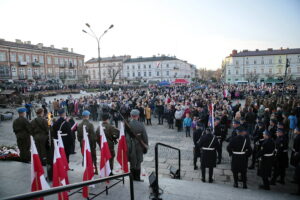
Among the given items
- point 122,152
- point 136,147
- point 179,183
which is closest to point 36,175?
point 122,152

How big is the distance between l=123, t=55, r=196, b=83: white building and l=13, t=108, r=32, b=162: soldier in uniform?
7931cm

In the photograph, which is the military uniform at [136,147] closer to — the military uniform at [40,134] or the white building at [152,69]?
the military uniform at [40,134]

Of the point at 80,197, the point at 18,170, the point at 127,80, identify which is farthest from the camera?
the point at 127,80

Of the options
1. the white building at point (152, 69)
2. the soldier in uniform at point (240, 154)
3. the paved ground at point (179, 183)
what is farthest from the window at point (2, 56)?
the soldier in uniform at point (240, 154)

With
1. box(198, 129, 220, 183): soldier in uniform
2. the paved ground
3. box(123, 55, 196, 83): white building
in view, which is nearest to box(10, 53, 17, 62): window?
box(123, 55, 196, 83): white building

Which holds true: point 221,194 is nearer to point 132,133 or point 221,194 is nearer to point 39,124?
point 132,133

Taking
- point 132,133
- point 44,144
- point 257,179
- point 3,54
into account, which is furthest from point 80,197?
point 3,54

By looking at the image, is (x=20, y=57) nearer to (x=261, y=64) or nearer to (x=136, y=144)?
(x=136, y=144)

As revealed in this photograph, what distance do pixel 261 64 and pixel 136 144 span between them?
85.3 m

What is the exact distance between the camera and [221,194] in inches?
187

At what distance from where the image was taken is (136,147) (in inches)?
205

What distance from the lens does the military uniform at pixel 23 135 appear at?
653 centimetres

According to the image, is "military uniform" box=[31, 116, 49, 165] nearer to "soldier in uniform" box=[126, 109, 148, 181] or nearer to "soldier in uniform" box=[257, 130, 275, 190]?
"soldier in uniform" box=[126, 109, 148, 181]

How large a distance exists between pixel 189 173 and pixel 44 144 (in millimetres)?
4840
